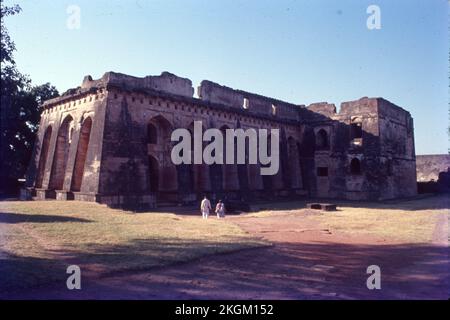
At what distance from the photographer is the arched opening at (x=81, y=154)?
1822 cm

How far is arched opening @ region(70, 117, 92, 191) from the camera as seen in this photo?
18219 mm

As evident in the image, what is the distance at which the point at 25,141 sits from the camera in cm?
2692

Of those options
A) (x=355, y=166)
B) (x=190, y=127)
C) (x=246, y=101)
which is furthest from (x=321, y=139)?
(x=190, y=127)

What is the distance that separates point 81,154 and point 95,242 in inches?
446

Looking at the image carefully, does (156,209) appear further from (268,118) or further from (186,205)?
(268,118)

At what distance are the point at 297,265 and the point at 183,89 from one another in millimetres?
17166

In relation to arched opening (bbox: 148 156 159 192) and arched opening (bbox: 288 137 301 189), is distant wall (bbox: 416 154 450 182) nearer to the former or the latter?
arched opening (bbox: 288 137 301 189)

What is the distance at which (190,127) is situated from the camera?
→ 2166cm

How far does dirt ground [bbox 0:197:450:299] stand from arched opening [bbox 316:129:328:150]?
19.2 metres

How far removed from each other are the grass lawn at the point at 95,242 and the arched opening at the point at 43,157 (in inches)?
341

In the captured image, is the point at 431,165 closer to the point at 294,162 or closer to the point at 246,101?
the point at 294,162

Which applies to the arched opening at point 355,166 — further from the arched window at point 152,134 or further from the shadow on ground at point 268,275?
the shadow on ground at point 268,275
